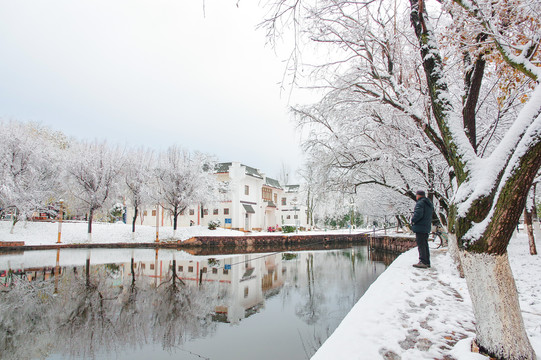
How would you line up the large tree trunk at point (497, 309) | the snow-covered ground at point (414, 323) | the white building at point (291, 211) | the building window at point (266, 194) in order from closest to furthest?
the large tree trunk at point (497, 309) < the snow-covered ground at point (414, 323) < the building window at point (266, 194) < the white building at point (291, 211)

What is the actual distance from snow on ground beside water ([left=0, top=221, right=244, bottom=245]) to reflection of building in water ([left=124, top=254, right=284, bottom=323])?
13.0m

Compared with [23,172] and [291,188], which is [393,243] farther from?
[291,188]

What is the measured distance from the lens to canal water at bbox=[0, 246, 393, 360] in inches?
173

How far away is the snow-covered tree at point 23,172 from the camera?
20.4 m

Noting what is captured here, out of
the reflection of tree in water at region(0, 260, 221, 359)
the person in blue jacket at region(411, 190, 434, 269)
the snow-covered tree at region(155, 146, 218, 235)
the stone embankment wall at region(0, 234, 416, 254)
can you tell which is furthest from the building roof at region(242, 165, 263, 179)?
the person in blue jacket at region(411, 190, 434, 269)

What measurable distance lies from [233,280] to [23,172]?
69.0 ft

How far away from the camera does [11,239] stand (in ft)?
65.6

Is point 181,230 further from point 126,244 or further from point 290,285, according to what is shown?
point 290,285

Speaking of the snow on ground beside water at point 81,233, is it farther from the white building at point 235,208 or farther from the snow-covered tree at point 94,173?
the white building at point 235,208

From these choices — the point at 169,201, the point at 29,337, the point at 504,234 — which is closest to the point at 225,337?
the point at 29,337

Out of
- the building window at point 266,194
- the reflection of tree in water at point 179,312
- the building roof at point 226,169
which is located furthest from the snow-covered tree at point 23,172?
the building window at point 266,194

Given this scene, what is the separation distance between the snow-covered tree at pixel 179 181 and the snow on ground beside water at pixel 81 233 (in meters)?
2.03

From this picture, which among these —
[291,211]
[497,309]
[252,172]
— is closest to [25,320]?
[497,309]

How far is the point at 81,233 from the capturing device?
79.8ft
